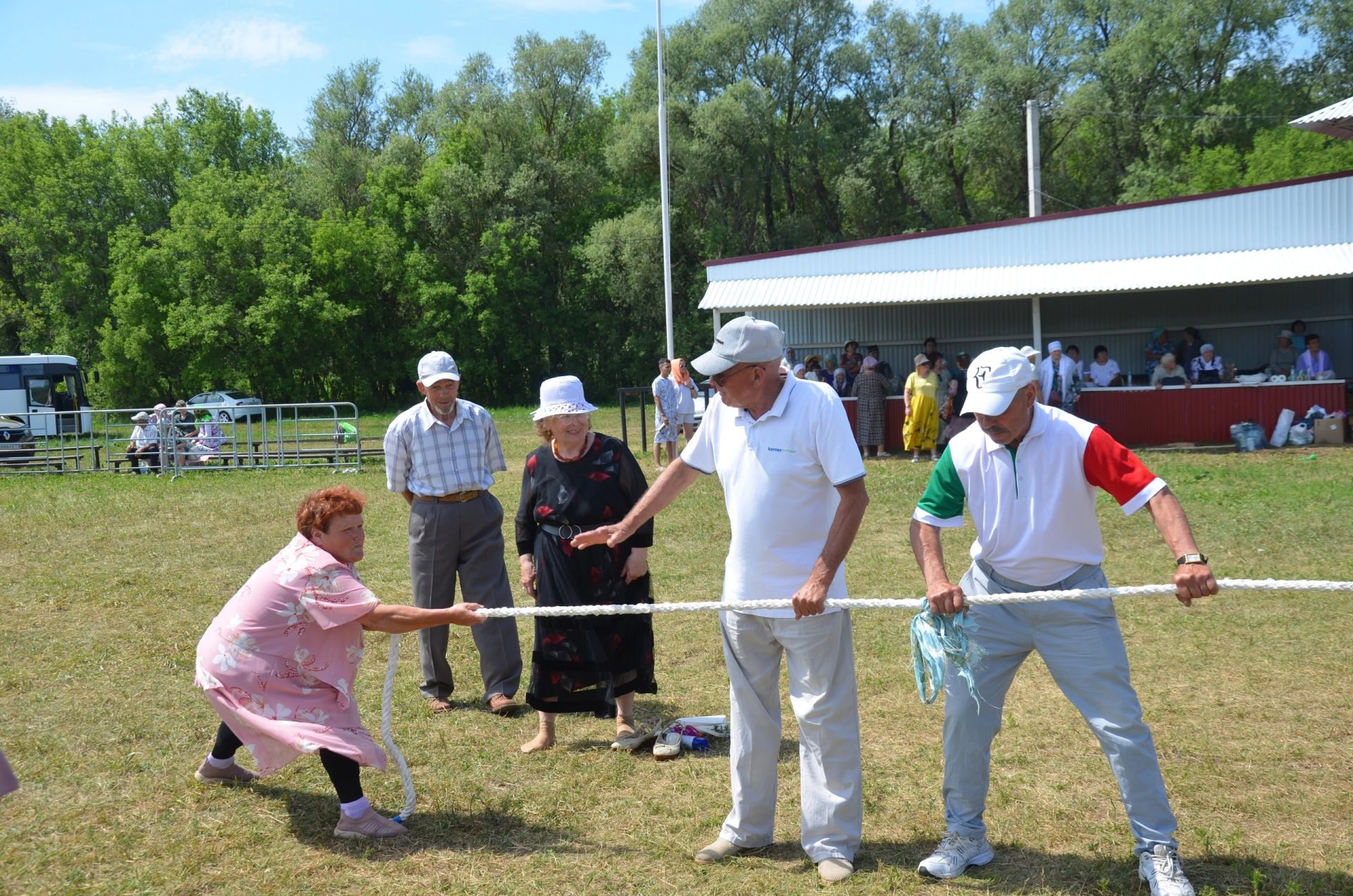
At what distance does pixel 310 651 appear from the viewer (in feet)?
14.6

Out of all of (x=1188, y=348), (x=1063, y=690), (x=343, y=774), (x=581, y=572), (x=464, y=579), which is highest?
(x=1188, y=348)

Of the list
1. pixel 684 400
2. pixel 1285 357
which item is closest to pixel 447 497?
pixel 684 400

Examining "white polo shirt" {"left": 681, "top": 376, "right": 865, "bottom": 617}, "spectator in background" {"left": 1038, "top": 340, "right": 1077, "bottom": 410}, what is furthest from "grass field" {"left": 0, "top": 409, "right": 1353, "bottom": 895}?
"spectator in background" {"left": 1038, "top": 340, "right": 1077, "bottom": 410}

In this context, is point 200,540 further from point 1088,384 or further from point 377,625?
point 1088,384

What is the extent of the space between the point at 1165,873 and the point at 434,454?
4012 mm

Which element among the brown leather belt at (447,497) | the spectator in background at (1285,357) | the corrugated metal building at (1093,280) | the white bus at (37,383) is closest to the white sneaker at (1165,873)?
the brown leather belt at (447,497)

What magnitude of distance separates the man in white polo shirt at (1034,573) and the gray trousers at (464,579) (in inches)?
112

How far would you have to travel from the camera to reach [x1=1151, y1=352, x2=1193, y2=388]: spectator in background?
18109 mm

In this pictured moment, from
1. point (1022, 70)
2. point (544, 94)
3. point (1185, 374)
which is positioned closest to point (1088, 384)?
point (1185, 374)

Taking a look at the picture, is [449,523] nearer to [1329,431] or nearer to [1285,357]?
[1329,431]

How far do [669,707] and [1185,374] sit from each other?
15258 mm

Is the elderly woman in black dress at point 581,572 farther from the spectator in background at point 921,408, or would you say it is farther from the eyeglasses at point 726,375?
the spectator in background at point 921,408

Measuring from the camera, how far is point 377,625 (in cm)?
434

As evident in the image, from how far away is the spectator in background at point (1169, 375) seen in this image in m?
18.1
